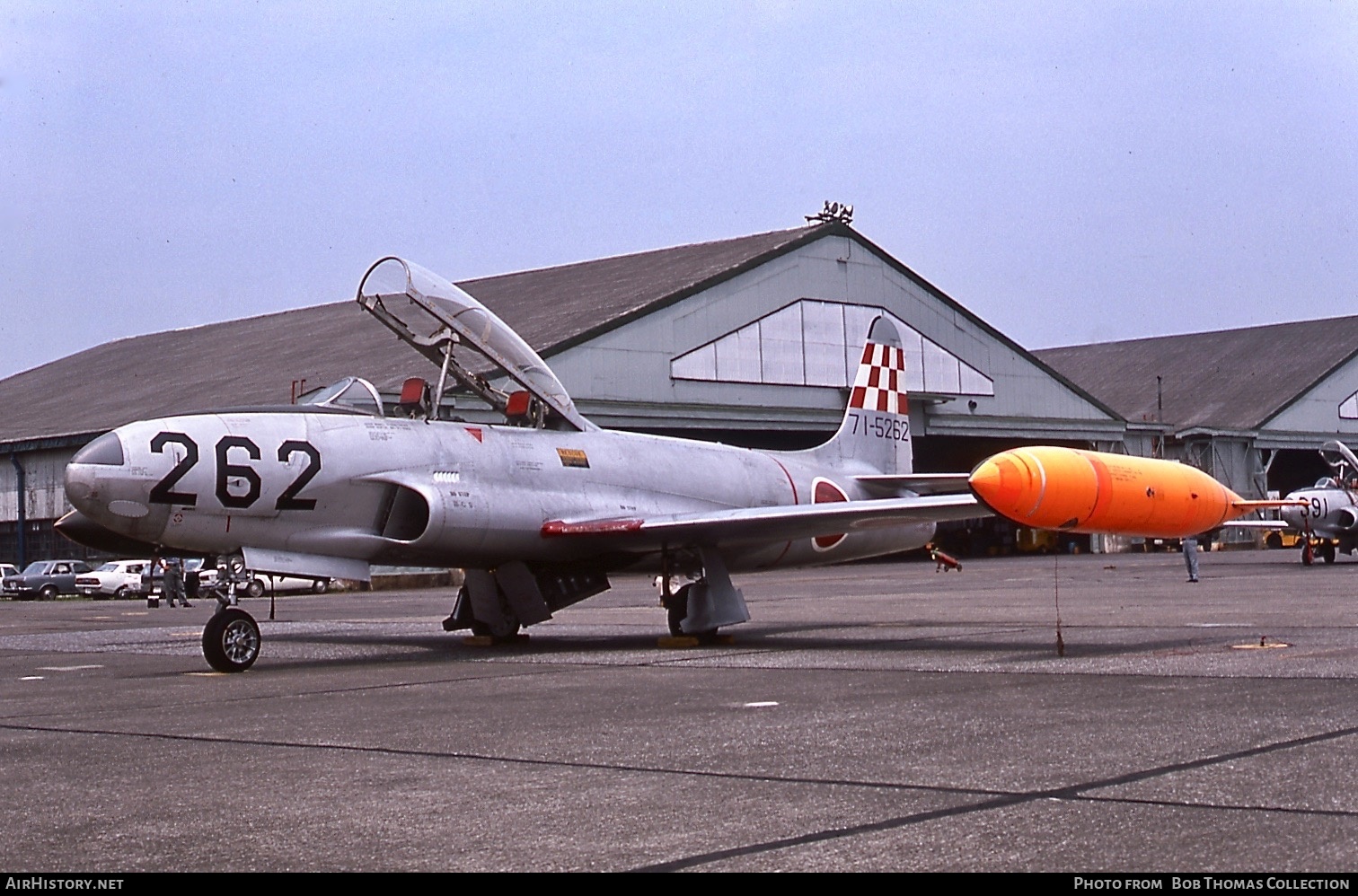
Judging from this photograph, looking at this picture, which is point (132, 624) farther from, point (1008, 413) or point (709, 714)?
point (1008, 413)

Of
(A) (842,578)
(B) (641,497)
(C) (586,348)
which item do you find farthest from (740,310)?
(B) (641,497)

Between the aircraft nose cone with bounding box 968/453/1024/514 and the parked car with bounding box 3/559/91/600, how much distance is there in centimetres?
4187

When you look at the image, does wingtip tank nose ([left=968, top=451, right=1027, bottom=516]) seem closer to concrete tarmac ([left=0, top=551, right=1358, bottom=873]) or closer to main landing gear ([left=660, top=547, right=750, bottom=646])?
concrete tarmac ([left=0, top=551, right=1358, bottom=873])

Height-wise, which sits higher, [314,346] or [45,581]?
[314,346]

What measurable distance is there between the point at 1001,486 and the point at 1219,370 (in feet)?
249

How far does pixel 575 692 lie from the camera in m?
11.4

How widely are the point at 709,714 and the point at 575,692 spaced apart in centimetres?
197

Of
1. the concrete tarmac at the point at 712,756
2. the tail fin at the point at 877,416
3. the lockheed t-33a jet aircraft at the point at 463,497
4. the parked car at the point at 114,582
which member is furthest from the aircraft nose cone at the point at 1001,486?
the parked car at the point at 114,582

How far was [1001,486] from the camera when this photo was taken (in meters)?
12.1

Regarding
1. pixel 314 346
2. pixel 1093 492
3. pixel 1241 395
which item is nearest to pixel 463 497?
pixel 1093 492

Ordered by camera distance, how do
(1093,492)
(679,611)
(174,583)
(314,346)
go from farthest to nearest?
(314,346), (174,583), (679,611), (1093,492)

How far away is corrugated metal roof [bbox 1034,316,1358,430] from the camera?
76438 millimetres

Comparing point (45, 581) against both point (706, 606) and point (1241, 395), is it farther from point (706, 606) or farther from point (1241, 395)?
point (1241, 395)

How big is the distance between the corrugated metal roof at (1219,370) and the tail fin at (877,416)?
2088 inches
